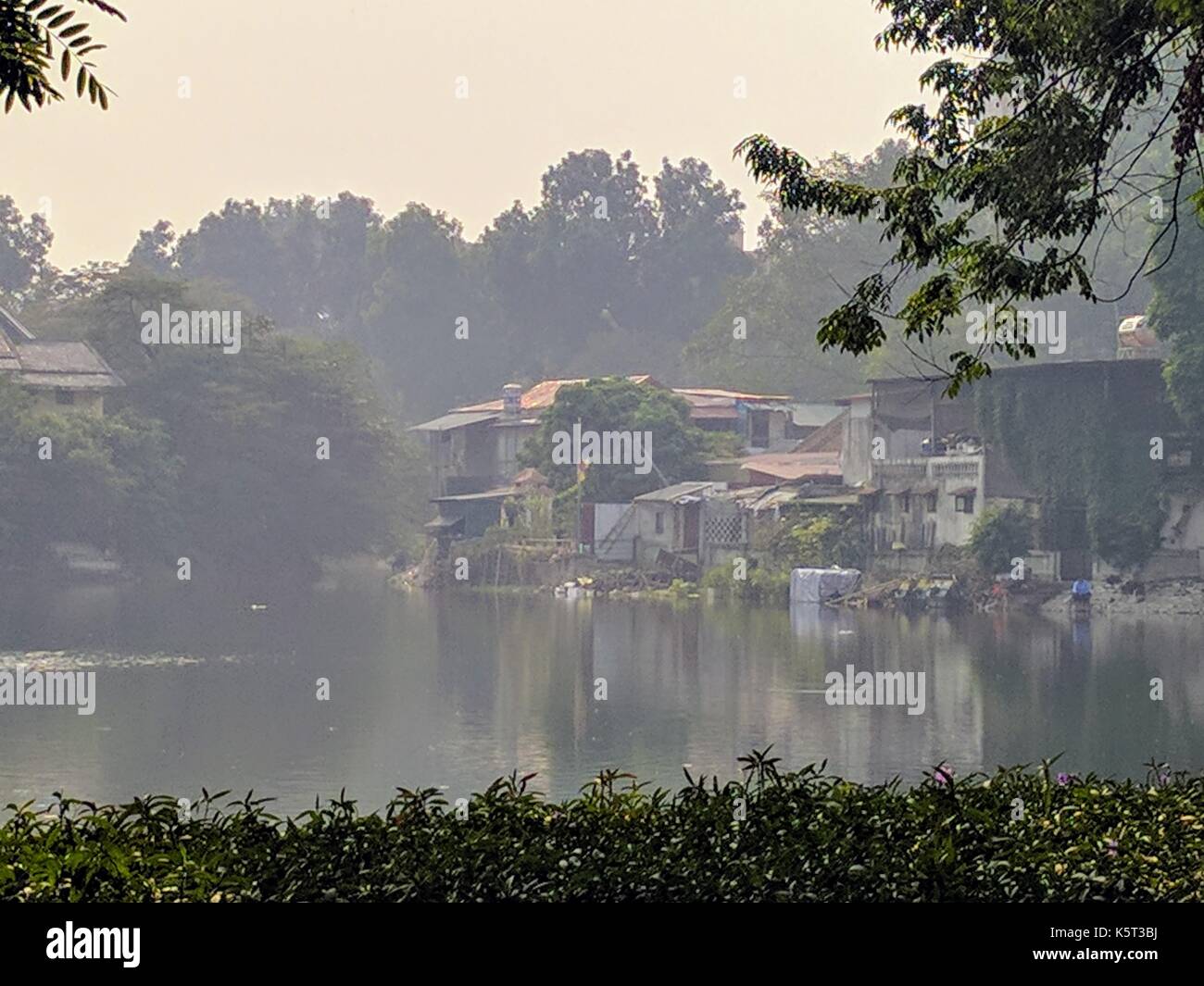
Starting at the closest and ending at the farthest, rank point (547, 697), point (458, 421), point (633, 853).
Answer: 1. point (633, 853)
2. point (547, 697)
3. point (458, 421)

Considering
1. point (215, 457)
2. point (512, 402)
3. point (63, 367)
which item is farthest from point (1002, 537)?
point (63, 367)

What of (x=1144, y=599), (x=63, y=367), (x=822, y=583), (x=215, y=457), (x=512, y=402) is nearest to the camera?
(x=1144, y=599)

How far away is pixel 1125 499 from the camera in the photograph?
37.4 meters

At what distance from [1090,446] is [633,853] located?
35.1 m

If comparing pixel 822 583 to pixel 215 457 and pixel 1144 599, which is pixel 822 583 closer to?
pixel 1144 599

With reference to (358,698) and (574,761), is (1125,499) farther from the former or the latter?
(574,761)

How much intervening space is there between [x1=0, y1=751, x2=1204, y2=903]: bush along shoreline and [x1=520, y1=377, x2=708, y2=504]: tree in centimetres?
4292

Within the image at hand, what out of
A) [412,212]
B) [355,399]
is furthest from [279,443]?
[412,212]

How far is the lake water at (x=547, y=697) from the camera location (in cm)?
1975

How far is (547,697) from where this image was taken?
86.6ft

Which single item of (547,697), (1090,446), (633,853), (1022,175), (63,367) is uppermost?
(63,367)

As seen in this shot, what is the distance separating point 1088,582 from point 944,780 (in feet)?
111

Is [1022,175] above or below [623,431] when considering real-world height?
below
